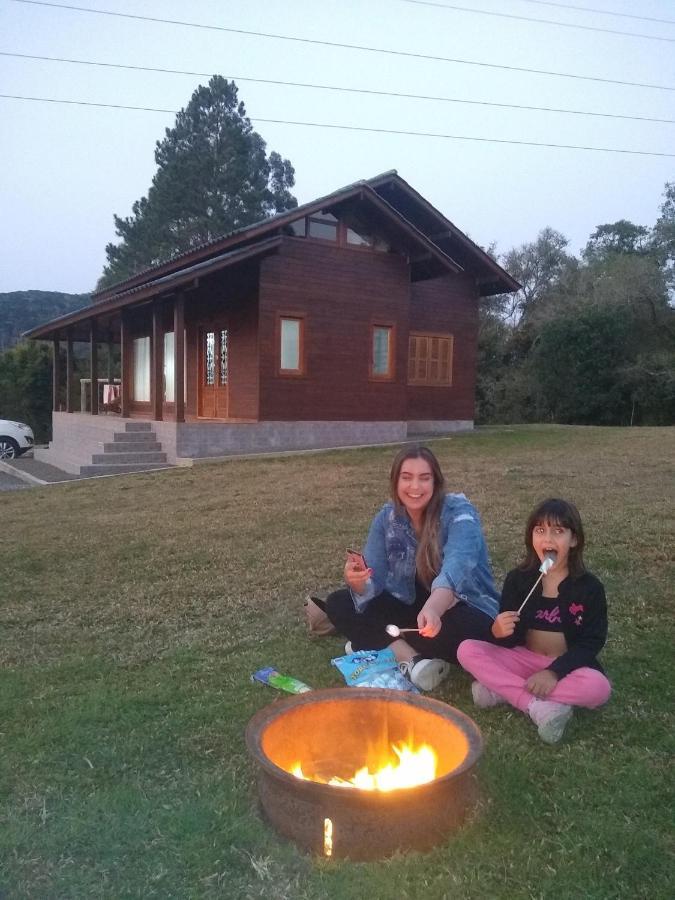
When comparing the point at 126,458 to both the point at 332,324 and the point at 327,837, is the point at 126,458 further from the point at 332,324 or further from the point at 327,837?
the point at 327,837

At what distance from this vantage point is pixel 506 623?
3.06 m

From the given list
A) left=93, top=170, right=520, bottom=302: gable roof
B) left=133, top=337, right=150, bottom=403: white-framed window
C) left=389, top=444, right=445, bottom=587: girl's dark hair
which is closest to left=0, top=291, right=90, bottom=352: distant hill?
left=133, top=337, right=150, bottom=403: white-framed window

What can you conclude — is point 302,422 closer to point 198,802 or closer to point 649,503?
point 649,503

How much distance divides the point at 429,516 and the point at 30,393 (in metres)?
27.1

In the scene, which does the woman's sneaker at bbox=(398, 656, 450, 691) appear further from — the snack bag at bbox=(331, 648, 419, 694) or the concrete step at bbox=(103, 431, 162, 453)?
the concrete step at bbox=(103, 431, 162, 453)

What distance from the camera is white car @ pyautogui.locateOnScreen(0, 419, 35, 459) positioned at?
16859 mm

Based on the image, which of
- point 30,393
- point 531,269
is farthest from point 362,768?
point 531,269

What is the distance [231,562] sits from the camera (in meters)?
5.94

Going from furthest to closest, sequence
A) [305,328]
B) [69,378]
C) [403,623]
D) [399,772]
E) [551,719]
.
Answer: [69,378] < [305,328] < [403,623] < [551,719] < [399,772]

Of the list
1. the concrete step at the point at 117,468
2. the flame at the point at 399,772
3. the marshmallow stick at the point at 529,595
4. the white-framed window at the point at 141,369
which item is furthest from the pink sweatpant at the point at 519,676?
the white-framed window at the point at 141,369

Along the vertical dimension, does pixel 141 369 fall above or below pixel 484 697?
above

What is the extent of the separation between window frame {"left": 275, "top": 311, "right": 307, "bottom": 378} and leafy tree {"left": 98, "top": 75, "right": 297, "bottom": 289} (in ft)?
81.6

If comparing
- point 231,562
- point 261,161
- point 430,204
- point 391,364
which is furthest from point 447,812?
point 261,161

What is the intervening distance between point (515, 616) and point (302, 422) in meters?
11.8
